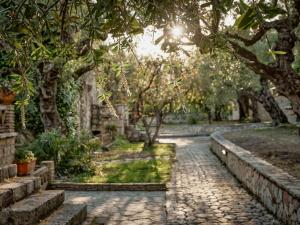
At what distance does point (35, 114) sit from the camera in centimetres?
1507

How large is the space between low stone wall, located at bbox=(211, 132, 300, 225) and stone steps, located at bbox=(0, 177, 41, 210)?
4.29 m

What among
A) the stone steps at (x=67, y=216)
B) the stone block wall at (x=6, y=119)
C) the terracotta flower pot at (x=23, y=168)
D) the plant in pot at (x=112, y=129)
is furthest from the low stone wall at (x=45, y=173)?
the plant in pot at (x=112, y=129)

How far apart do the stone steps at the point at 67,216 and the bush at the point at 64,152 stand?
4.76 meters

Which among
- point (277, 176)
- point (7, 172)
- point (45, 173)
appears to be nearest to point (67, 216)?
point (7, 172)

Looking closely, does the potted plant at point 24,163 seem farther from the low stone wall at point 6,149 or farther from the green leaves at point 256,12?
the green leaves at point 256,12

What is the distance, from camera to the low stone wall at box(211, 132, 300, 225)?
636 cm

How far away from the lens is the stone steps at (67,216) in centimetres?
629

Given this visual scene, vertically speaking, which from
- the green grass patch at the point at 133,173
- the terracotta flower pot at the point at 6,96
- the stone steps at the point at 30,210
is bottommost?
the green grass patch at the point at 133,173

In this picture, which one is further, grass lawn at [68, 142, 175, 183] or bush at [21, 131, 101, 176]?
bush at [21, 131, 101, 176]

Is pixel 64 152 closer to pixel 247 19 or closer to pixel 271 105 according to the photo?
pixel 247 19

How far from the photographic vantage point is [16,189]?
22.1 ft

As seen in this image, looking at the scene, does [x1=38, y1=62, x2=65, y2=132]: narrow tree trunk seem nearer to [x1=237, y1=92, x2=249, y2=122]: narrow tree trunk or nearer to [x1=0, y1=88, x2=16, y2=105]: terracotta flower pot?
[x1=0, y1=88, x2=16, y2=105]: terracotta flower pot

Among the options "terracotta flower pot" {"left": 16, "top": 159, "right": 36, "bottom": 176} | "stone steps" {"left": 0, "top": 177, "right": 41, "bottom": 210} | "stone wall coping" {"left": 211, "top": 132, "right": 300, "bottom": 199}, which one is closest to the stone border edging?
"terracotta flower pot" {"left": 16, "top": 159, "right": 36, "bottom": 176}

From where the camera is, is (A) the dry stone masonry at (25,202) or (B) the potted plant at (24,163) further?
(B) the potted plant at (24,163)
